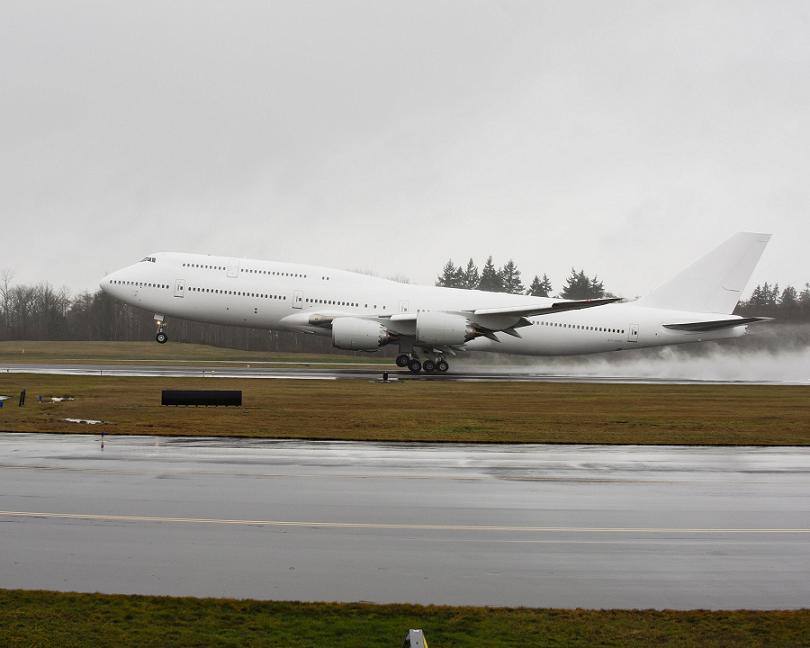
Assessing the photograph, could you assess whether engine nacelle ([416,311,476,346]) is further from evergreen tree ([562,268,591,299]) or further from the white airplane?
evergreen tree ([562,268,591,299])

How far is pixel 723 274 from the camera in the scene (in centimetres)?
4872

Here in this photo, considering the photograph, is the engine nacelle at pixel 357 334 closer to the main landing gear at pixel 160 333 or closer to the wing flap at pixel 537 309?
the wing flap at pixel 537 309

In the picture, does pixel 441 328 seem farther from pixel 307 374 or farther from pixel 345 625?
pixel 345 625

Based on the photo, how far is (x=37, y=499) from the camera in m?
11.3

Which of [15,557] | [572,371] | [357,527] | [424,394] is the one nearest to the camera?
[15,557]

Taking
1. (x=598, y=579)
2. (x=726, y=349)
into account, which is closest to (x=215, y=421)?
(x=598, y=579)

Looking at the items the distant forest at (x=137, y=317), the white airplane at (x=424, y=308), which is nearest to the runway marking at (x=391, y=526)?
the white airplane at (x=424, y=308)

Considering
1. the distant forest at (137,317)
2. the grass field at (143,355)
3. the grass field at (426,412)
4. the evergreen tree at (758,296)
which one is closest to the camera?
the grass field at (426,412)

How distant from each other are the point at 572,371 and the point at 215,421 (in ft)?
114

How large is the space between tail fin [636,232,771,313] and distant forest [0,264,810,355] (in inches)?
1567

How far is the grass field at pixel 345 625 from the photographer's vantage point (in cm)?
659

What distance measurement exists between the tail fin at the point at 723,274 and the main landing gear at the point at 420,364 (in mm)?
13306

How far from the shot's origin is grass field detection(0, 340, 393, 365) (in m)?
57.3

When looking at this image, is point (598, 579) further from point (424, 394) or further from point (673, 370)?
point (673, 370)
